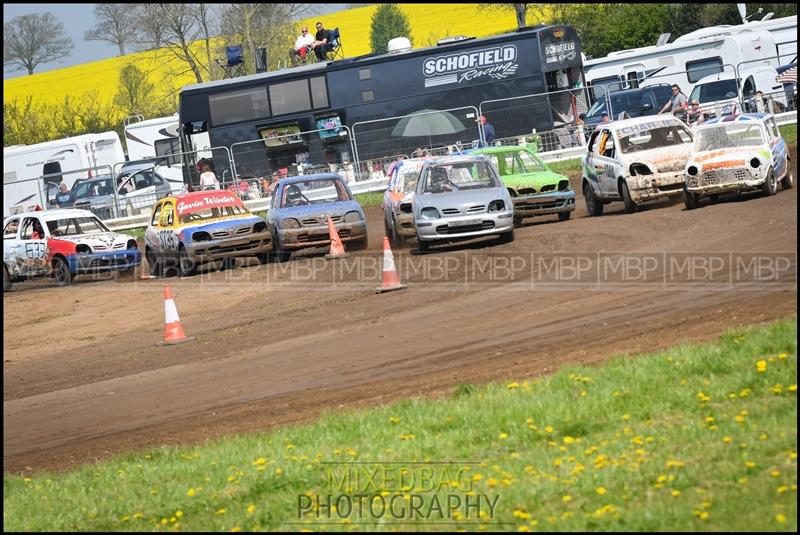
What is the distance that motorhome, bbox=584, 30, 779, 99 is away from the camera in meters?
37.7

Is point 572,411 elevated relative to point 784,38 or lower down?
lower down

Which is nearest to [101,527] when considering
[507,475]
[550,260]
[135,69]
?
[507,475]

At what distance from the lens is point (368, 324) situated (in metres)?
14.3

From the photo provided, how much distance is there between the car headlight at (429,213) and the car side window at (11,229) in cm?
1042

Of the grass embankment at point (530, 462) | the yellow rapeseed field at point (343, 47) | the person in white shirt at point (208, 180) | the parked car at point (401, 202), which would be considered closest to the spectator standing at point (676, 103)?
the parked car at point (401, 202)

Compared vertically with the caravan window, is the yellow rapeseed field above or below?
above

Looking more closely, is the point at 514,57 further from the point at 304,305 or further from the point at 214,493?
the point at 214,493

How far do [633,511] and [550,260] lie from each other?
1174 cm

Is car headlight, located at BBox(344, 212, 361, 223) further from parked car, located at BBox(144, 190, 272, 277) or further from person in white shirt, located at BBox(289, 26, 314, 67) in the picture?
person in white shirt, located at BBox(289, 26, 314, 67)

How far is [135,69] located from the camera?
6328cm

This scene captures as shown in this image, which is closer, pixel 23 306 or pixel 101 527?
pixel 101 527

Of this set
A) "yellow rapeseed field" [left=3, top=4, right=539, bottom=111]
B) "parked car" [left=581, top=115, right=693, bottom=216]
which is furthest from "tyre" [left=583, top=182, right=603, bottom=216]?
"yellow rapeseed field" [left=3, top=4, right=539, bottom=111]

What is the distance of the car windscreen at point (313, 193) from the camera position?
72.5 ft

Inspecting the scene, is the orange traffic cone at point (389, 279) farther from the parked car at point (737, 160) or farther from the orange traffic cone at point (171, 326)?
the parked car at point (737, 160)
